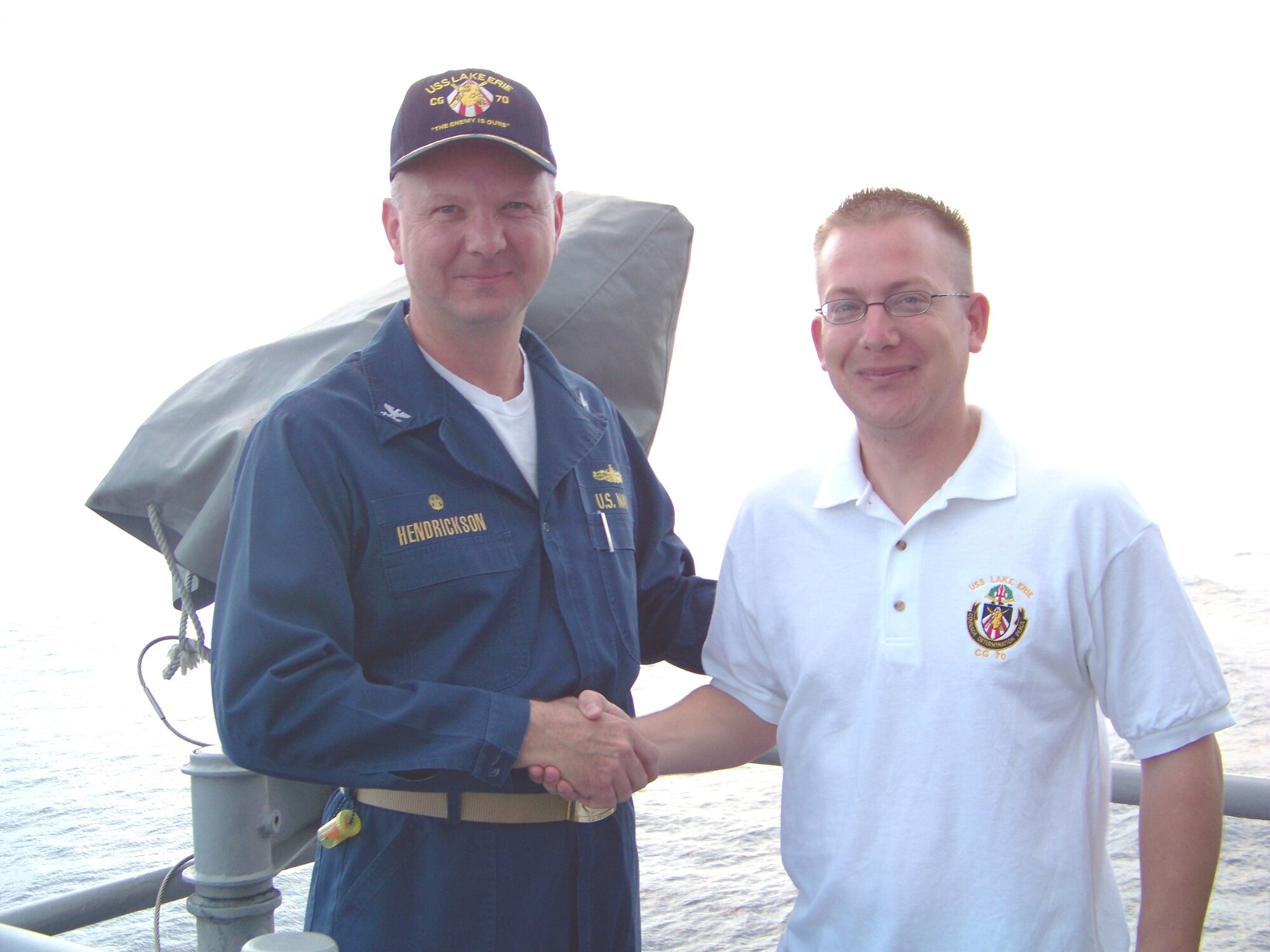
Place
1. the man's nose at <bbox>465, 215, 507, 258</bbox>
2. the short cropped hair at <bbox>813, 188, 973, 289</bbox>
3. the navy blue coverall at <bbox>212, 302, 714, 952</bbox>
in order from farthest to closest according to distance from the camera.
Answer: the man's nose at <bbox>465, 215, 507, 258</bbox>, the short cropped hair at <bbox>813, 188, 973, 289</bbox>, the navy blue coverall at <bbox>212, 302, 714, 952</bbox>

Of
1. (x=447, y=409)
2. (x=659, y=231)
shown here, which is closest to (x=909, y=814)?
(x=447, y=409)

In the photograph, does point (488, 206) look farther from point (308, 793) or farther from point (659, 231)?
point (308, 793)

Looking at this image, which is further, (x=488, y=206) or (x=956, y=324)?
(x=488, y=206)

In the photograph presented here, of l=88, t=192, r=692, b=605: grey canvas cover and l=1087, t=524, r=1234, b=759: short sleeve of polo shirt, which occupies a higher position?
l=88, t=192, r=692, b=605: grey canvas cover

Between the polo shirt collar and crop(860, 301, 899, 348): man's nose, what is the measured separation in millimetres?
187

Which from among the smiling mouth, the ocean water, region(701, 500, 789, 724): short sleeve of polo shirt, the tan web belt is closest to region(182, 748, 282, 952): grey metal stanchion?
the tan web belt

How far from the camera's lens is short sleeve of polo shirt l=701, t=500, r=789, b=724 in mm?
1707

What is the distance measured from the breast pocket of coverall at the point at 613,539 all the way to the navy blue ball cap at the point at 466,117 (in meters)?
0.51

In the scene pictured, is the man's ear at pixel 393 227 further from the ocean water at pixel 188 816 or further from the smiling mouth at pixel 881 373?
the ocean water at pixel 188 816

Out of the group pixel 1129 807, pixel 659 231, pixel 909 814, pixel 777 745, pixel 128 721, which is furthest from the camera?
pixel 128 721

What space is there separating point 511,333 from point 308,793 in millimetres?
900

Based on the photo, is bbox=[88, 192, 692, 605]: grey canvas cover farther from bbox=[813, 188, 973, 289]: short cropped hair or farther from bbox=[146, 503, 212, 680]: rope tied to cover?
bbox=[813, 188, 973, 289]: short cropped hair

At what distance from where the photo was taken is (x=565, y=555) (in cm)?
174

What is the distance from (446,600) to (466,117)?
73 cm
